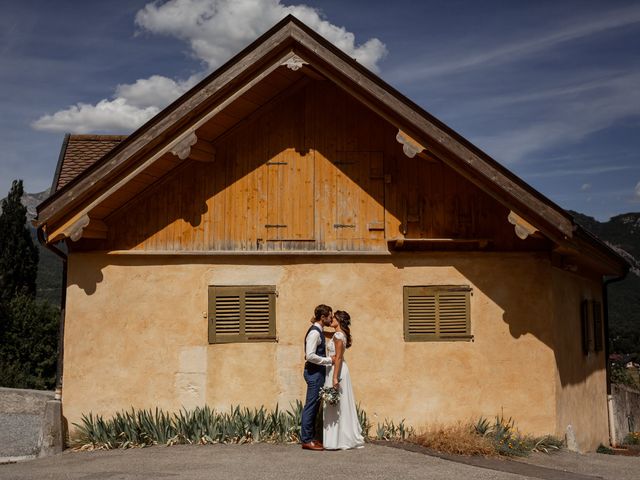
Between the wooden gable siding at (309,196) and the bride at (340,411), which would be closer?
the bride at (340,411)

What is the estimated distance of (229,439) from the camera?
1102cm

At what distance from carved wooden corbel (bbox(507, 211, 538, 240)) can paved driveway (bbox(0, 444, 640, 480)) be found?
3174 millimetres

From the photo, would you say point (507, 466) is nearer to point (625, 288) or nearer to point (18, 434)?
point (18, 434)

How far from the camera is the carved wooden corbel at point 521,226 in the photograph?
10.4m

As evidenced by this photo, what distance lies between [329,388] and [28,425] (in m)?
9.35

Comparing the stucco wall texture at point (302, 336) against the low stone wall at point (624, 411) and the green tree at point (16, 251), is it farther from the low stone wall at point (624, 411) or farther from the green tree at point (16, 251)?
the green tree at point (16, 251)

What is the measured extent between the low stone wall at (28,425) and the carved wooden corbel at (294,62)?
19.8 feet

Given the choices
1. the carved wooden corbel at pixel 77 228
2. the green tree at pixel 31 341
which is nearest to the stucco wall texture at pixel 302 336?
the carved wooden corbel at pixel 77 228

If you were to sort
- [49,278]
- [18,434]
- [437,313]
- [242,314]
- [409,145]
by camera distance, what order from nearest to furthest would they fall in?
[409,145] < [437,313] < [242,314] < [18,434] < [49,278]

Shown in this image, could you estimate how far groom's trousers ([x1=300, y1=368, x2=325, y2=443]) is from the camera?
10.3 m

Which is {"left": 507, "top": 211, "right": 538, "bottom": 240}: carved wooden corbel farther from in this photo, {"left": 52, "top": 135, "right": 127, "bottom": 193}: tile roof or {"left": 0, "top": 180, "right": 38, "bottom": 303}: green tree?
{"left": 0, "top": 180, "right": 38, "bottom": 303}: green tree

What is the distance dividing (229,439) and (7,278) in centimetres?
2330

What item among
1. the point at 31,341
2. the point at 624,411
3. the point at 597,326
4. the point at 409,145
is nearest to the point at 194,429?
the point at 409,145

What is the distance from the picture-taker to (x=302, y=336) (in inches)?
458
